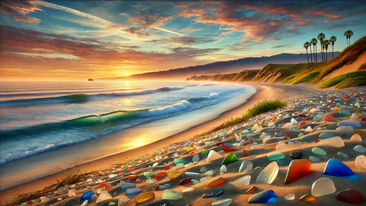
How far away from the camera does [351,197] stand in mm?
1077

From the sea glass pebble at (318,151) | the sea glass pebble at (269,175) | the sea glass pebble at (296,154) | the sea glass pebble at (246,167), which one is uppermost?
the sea glass pebble at (318,151)

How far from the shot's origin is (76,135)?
32.3 feet

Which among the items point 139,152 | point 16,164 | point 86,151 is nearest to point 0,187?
point 16,164

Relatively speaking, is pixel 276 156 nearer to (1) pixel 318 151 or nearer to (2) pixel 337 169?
(1) pixel 318 151

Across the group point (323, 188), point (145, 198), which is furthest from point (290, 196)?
point (145, 198)

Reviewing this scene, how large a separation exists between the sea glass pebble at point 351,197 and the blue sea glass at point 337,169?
0.99ft

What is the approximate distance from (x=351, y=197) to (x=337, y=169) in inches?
14.7

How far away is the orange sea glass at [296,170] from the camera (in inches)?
57.0

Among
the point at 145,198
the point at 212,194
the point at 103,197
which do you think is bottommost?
the point at 103,197

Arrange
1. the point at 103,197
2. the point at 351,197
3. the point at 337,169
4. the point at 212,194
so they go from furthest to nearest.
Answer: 1. the point at 103,197
2. the point at 212,194
3. the point at 337,169
4. the point at 351,197

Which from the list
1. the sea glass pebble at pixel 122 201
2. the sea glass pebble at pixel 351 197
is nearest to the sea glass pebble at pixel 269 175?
the sea glass pebble at pixel 351 197

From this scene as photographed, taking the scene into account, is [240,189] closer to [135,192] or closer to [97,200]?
[135,192]

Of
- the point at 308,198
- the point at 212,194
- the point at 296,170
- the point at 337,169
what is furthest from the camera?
the point at 212,194

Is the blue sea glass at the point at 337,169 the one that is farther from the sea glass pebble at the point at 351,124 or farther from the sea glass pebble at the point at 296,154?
the sea glass pebble at the point at 351,124
